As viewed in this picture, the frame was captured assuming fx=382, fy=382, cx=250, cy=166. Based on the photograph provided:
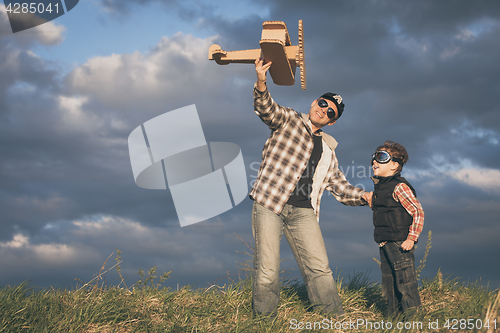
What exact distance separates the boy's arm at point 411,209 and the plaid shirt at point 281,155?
91cm

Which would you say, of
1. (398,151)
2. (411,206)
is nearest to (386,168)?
(398,151)

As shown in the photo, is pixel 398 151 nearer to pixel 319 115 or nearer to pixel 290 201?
pixel 319 115

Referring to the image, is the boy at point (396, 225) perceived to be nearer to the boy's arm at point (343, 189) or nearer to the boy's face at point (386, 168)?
the boy's face at point (386, 168)

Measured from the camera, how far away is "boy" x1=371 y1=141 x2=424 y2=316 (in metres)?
4.20

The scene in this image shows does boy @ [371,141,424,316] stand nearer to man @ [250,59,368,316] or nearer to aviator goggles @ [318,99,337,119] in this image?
man @ [250,59,368,316]

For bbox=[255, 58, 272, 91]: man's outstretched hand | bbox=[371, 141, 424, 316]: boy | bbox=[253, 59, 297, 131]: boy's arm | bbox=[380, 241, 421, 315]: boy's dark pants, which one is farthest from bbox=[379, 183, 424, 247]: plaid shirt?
bbox=[255, 58, 272, 91]: man's outstretched hand

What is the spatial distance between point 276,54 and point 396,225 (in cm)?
230

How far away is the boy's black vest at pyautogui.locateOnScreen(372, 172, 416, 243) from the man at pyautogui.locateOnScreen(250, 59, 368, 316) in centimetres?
68

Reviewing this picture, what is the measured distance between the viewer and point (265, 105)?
13.0 feet

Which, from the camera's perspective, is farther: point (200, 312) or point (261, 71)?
point (200, 312)

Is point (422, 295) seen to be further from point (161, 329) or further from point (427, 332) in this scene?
point (161, 329)

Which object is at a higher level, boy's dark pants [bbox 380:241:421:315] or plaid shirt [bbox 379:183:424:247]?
plaid shirt [bbox 379:183:424:247]

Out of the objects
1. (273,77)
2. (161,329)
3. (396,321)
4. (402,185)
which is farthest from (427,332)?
(273,77)

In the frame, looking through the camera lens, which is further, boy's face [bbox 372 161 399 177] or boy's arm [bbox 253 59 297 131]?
boy's face [bbox 372 161 399 177]
